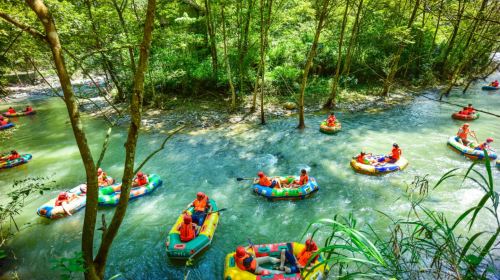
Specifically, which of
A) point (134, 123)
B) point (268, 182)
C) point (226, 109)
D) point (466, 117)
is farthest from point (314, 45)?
point (134, 123)

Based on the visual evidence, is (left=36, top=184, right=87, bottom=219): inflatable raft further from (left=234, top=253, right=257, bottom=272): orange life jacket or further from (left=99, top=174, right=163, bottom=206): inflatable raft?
(left=234, top=253, right=257, bottom=272): orange life jacket

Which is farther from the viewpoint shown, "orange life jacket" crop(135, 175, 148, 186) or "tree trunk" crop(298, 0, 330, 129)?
"tree trunk" crop(298, 0, 330, 129)

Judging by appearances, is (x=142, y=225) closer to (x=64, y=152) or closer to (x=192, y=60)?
(x=64, y=152)

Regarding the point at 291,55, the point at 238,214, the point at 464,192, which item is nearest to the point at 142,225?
the point at 238,214

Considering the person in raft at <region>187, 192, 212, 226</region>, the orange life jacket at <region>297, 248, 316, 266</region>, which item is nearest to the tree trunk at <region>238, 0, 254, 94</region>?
the person in raft at <region>187, 192, 212, 226</region>

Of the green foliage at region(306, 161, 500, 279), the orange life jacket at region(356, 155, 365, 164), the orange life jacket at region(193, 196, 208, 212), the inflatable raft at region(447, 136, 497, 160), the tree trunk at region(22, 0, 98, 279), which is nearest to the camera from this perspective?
the green foliage at region(306, 161, 500, 279)

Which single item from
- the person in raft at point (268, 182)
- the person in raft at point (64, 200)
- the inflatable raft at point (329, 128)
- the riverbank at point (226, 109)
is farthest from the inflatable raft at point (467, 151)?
the person in raft at point (64, 200)

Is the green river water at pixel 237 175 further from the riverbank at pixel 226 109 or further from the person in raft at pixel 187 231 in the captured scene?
the riverbank at pixel 226 109
